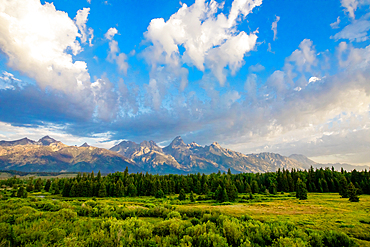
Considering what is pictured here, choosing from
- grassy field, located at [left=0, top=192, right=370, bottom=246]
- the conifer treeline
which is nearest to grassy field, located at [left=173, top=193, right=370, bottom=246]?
grassy field, located at [left=0, top=192, right=370, bottom=246]

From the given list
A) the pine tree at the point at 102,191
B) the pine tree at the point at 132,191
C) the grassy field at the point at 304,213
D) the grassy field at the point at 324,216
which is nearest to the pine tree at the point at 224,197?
the grassy field at the point at 304,213

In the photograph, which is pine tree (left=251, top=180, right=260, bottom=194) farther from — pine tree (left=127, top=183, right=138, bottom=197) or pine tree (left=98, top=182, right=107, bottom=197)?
pine tree (left=98, top=182, right=107, bottom=197)

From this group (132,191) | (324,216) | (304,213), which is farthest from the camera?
(132,191)

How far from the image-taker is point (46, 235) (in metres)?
11.3

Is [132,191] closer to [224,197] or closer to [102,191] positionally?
[102,191]

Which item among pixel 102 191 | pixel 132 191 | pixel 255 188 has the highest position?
pixel 255 188

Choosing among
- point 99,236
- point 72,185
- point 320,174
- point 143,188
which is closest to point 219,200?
point 143,188

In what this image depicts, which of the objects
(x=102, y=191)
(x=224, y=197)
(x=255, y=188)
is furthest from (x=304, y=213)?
(x=102, y=191)

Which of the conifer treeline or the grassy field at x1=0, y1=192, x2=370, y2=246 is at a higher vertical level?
the grassy field at x1=0, y1=192, x2=370, y2=246

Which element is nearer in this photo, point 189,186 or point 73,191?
point 73,191

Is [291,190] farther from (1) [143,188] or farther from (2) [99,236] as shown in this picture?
(2) [99,236]

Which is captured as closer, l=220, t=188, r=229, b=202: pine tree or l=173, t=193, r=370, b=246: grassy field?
l=173, t=193, r=370, b=246: grassy field

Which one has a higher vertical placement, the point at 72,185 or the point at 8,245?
the point at 8,245

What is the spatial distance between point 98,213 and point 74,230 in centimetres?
1191
